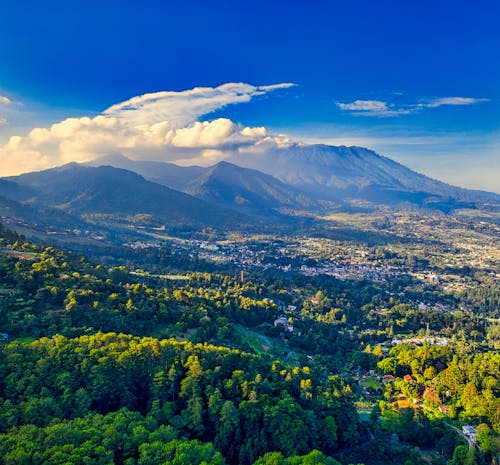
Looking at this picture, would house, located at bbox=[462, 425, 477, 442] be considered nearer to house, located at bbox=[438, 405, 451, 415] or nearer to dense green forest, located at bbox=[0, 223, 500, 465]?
dense green forest, located at bbox=[0, 223, 500, 465]

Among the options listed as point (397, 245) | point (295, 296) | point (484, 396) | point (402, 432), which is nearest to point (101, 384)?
point (402, 432)

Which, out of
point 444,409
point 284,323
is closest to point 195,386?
point 444,409

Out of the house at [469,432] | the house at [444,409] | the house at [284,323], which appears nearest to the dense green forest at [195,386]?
the house at [444,409]

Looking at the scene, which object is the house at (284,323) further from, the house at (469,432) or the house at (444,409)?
the house at (469,432)

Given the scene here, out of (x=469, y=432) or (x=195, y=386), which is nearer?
(x=195, y=386)

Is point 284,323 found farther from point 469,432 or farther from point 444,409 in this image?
point 469,432

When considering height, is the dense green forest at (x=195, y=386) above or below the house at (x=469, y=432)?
above
